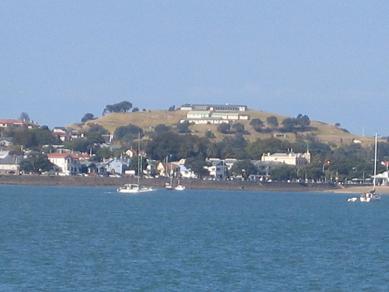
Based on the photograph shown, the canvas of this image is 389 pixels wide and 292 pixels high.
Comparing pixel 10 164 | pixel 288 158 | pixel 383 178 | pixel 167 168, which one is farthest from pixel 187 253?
pixel 288 158

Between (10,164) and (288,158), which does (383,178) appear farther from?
(10,164)

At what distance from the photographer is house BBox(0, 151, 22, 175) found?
16012 centimetres

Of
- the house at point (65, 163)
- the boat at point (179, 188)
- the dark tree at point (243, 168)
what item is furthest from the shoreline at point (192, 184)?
the dark tree at point (243, 168)

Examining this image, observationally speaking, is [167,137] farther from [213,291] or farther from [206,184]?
[213,291]

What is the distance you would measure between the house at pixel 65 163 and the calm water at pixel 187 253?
90.6m

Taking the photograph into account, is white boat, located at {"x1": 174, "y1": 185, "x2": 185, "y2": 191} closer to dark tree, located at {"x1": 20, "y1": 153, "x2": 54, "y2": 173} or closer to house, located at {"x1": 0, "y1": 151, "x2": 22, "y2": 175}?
dark tree, located at {"x1": 20, "y1": 153, "x2": 54, "y2": 173}

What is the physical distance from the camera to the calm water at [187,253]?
3528 centimetres

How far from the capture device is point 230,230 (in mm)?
57469

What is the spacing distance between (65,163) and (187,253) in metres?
118

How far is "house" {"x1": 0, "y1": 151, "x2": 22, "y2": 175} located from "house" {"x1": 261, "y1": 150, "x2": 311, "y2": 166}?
29990 millimetres

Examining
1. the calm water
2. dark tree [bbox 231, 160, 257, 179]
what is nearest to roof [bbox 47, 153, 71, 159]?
dark tree [bbox 231, 160, 257, 179]

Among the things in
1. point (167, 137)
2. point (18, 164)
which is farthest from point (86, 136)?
point (18, 164)

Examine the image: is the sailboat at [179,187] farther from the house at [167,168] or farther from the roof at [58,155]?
the roof at [58,155]

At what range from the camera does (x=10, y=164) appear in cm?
16100
